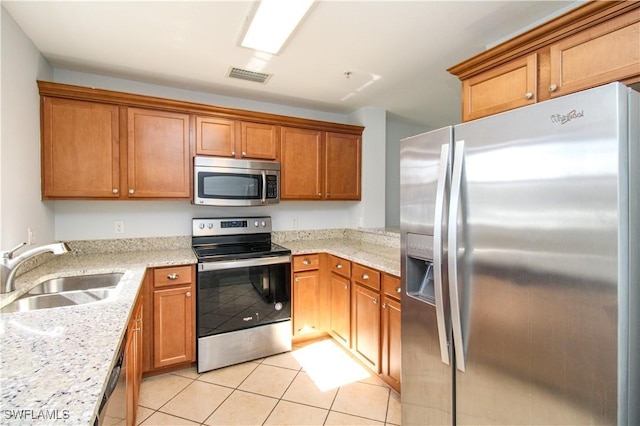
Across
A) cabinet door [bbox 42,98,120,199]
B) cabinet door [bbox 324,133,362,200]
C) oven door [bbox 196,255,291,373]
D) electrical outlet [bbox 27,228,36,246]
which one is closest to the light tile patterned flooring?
oven door [bbox 196,255,291,373]

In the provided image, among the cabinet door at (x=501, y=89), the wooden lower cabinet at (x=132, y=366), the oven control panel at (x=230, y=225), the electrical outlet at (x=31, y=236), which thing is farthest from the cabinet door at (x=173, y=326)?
the cabinet door at (x=501, y=89)

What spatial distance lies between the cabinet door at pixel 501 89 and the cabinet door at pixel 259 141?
1745mm

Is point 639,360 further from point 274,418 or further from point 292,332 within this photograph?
point 292,332

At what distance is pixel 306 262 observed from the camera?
285cm

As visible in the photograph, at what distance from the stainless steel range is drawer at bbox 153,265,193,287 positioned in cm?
8

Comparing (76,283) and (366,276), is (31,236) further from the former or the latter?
(366,276)

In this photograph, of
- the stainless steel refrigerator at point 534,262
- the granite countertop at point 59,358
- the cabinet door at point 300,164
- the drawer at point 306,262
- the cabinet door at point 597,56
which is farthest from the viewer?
the cabinet door at point 300,164

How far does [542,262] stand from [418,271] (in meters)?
0.67

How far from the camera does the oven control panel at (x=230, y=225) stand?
291cm

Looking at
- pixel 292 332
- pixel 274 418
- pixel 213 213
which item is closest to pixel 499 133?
pixel 274 418

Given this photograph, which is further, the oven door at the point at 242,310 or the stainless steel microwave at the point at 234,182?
the stainless steel microwave at the point at 234,182

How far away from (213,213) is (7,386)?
236 cm

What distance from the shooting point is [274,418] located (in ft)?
6.30

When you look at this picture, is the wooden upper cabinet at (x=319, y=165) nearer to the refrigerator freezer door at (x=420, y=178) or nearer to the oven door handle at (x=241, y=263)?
the oven door handle at (x=241, y=263)
